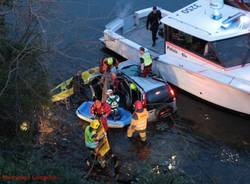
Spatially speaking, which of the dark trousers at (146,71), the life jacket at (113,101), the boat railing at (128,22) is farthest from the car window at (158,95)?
the boat railing at (128,22)

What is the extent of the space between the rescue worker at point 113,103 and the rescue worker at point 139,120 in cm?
101

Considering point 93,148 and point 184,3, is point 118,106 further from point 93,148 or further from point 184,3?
point 184,3

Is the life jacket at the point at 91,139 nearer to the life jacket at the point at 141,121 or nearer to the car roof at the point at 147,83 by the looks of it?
the life jacket at the point at 141,121

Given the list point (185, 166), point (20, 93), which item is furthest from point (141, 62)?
point (20, 93)

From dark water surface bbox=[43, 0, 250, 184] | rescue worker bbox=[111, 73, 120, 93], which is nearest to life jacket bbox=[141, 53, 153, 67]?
rescue worker bbox=[111, 73, 120, 93]

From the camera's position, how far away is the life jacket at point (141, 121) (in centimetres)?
1317

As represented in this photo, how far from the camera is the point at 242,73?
14664 millimetres

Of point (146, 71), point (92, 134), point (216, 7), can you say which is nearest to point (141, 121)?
point (92, 134)

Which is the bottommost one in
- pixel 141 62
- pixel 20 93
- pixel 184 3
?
pixel 184 3

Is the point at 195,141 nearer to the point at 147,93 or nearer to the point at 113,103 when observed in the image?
the point at 147,93

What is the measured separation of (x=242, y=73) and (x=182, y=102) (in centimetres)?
215

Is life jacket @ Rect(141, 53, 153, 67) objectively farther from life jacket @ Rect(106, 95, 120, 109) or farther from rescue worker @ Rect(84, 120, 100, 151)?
rescue worker @ Rect(84, 120, 100, 151)

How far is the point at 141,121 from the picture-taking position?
13.2 meters

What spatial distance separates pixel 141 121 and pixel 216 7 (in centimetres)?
462
